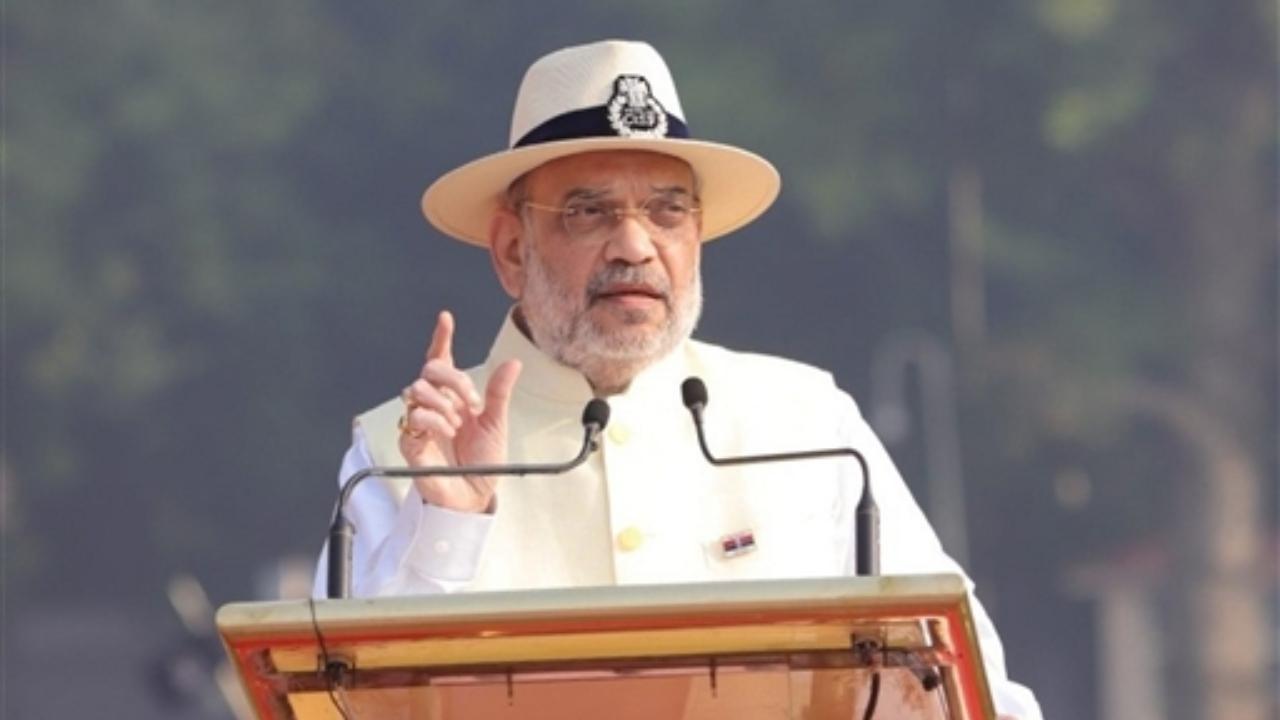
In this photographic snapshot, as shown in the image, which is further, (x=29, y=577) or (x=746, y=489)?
(x=29, y=577)

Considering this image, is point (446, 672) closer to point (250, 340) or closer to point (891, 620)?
point (891, 620)

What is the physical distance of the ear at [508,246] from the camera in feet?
19.6

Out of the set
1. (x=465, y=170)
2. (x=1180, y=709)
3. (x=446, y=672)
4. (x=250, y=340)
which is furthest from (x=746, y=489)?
(x=250, y=340)

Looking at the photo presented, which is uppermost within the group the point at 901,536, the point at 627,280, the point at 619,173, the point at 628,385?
Result: the point at 619,173

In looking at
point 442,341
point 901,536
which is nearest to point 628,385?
point 901,536

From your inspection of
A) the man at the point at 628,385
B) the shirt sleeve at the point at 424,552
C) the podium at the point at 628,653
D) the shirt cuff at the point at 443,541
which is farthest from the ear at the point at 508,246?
the podium at the point at 628,653

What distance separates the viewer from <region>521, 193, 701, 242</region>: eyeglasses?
225 inches

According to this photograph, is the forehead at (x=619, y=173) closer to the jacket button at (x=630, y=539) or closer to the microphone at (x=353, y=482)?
the jacket button at (x=630, y=539)

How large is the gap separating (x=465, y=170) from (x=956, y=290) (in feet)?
74.2

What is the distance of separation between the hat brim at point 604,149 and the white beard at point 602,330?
16cm

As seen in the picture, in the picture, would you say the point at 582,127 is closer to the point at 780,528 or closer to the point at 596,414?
the point at 780,528

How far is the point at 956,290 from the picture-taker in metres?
28.4

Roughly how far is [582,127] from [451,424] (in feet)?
3.15

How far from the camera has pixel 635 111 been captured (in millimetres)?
5816
